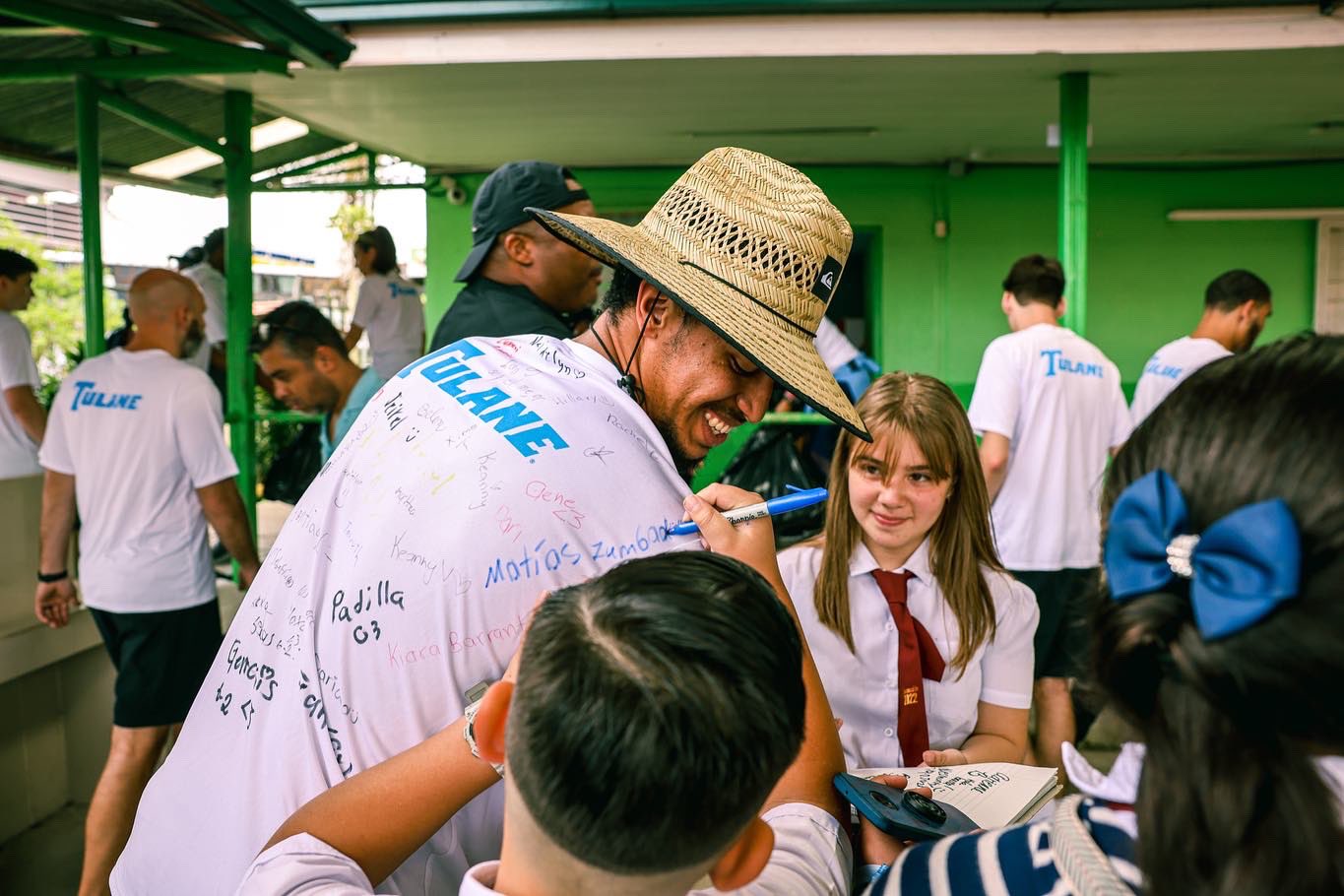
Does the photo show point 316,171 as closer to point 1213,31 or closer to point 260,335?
point 260,335

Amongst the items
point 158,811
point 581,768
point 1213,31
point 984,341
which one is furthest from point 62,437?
point 984,341

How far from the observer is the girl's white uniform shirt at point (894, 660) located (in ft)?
7.20

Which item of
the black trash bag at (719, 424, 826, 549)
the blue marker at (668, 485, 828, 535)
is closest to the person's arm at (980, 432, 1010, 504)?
the black trash bag at (719, 424, 826, 549)

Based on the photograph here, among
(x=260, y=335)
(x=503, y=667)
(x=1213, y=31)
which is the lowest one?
(x=503, y=667)

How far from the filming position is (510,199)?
2895 mm

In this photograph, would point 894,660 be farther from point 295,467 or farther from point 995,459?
point 295,467

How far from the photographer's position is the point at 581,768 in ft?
2.80

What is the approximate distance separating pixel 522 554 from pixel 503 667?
14 centimetres

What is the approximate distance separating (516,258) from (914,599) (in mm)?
1440

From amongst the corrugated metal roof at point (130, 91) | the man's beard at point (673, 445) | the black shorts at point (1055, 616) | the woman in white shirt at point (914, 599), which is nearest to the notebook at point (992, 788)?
the woman in white shirt at point (914, 599)
